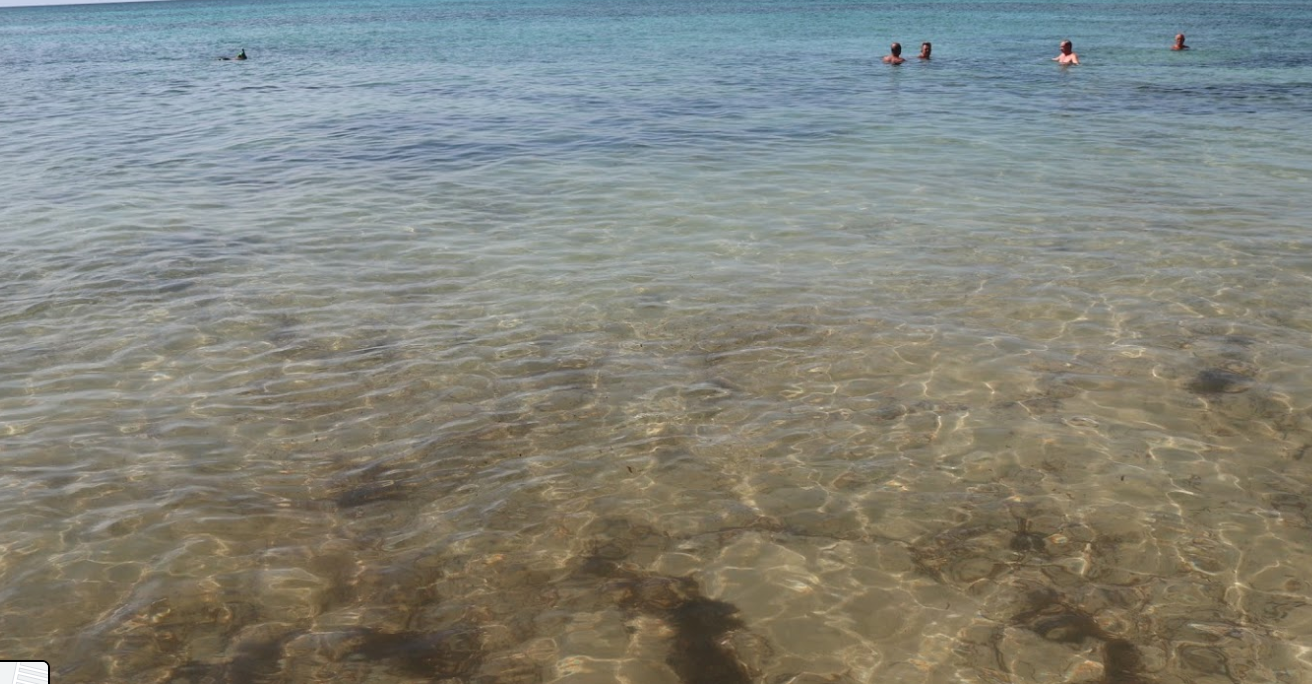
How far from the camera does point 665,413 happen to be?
23.7ft

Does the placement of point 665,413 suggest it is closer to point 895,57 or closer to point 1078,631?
point 1078,631

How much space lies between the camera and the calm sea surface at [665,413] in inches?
197

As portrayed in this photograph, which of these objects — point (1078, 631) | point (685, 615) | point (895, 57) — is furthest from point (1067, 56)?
point (685, 615)

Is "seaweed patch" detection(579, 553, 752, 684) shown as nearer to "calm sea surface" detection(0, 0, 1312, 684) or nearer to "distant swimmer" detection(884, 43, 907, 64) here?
"calm sea surface" detection(0, 0, 1312, 684)

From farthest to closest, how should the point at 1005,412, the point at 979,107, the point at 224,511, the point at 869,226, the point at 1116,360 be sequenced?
the point at 979,107, the point at 869,226, the point at 1116,360, the point at 1005,412, the point at 224,511

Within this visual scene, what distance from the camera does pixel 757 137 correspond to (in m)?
17.9

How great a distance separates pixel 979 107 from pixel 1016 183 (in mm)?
7833

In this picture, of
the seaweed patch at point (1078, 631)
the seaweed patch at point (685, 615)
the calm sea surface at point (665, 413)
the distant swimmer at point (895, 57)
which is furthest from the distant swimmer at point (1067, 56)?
the seaweed patch at point (685, 615)

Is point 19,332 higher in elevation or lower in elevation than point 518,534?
higher

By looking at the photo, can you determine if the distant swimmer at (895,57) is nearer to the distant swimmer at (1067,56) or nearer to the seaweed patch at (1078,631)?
the distant swimmer at (1067,56)

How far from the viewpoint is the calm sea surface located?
4992mm

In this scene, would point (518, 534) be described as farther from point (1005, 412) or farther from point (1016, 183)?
point (1016, 183)

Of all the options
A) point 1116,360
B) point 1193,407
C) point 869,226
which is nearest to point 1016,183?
point 869,226

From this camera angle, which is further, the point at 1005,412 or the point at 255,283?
the point at 255,283
